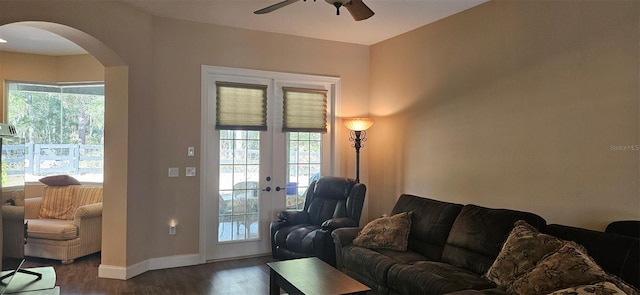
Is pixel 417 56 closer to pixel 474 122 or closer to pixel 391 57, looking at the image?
pixel 391 57

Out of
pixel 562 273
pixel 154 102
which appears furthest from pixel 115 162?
pixel 562 273

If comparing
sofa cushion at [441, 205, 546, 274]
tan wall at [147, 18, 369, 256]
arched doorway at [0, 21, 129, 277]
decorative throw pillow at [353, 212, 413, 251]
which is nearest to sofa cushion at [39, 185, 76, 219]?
arched doorway at [0, 21, 129, 277]

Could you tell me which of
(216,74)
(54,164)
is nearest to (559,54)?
(216,74)

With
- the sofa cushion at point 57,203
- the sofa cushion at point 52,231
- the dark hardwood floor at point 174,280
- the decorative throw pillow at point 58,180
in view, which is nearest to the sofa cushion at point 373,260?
the dark hardwood floor at point 174,280

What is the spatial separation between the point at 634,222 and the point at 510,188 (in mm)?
1100

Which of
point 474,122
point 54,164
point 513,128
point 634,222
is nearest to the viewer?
point 634,222

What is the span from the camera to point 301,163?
5652 mm

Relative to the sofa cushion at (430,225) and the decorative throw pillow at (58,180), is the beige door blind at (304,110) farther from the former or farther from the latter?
the decorative throw pillow at (58,180)

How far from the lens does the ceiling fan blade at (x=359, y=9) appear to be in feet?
10.1

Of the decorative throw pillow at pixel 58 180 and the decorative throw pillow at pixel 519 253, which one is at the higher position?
the decorative throw pillow at pixel 58 180

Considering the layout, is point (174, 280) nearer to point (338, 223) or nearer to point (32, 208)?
point (338, 223)

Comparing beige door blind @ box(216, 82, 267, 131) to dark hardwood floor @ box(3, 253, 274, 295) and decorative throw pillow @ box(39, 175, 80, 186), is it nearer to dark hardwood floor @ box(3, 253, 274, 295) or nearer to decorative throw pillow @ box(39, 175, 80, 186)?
dark hardwood floor @ box(3, 253, 274, 295)

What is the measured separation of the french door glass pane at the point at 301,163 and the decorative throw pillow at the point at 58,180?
3103mm

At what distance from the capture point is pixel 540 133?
3.56 meters
